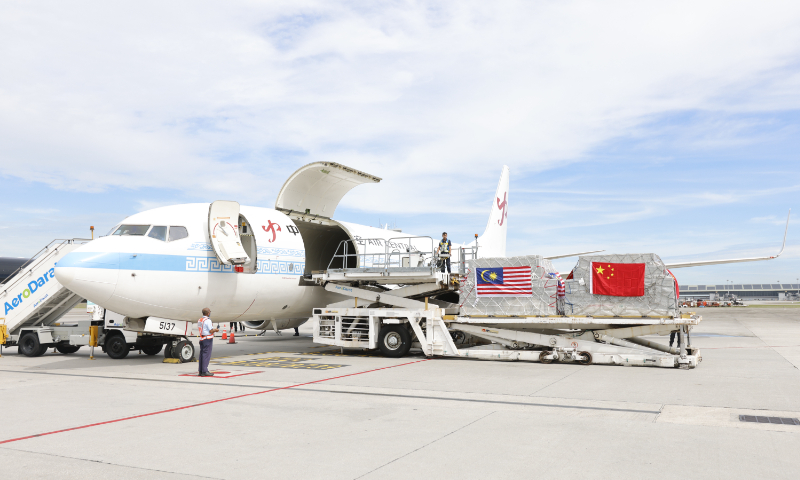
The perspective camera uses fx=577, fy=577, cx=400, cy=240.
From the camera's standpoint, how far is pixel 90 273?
520 inches

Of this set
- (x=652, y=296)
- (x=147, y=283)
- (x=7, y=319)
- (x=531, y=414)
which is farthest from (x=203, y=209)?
(x=652, y=296)

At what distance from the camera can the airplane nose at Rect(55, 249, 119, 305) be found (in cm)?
1314

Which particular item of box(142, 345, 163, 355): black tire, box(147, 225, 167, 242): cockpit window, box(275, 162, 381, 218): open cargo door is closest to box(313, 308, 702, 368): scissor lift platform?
box(275, 162, 381, 218): open cargo door

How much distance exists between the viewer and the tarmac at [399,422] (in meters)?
5.93

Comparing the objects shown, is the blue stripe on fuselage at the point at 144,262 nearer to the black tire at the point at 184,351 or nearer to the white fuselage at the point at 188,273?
the white fuselage at the point at 188,273

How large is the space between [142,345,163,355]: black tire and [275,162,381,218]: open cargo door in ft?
18.1

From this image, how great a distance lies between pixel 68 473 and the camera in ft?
18.8

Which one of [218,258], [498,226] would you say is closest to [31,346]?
[218,258]

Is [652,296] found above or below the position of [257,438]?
above

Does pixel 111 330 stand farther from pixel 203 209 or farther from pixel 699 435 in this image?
pixel 699 435

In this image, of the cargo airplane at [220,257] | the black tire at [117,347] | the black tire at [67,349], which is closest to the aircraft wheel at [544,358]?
the cargo airplane at [220,257]

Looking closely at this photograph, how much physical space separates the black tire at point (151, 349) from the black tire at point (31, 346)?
3.05 meters

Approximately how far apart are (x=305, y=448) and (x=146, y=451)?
1.79 m

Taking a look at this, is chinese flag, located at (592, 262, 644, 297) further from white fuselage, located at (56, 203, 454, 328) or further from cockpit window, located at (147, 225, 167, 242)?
cockpit window, located at (147, 225, 167, 242)
